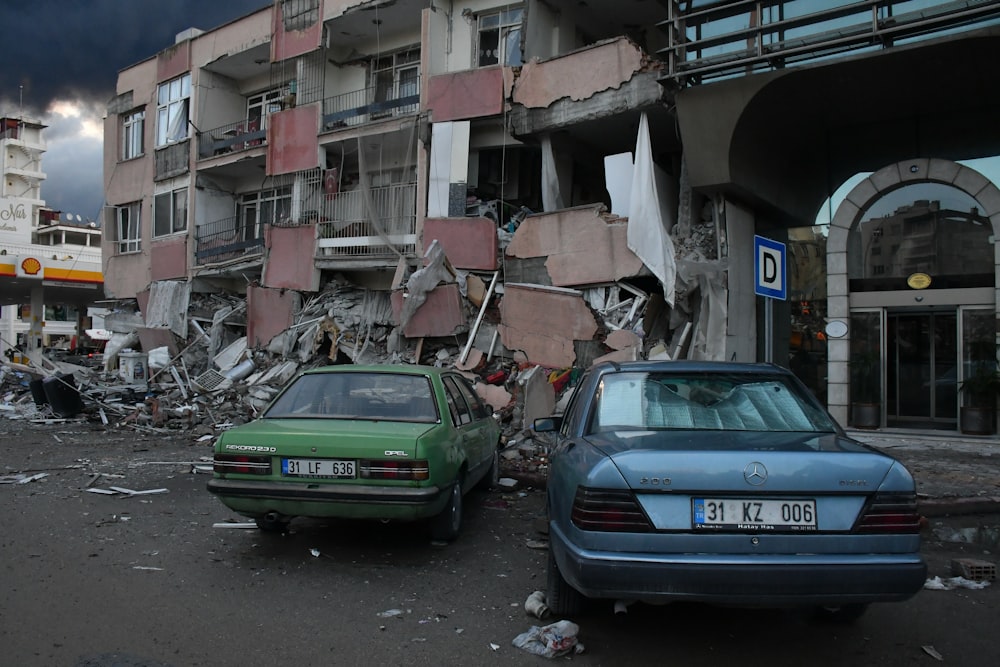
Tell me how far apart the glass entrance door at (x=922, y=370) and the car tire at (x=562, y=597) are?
1083 cm

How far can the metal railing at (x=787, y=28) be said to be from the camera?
998 centimetres

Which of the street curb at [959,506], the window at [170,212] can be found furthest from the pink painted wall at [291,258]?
the street curb at [959,506]

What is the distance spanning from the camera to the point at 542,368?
12.9 metres

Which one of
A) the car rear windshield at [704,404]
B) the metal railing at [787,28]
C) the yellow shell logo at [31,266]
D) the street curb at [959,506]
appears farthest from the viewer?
the yellow shell logo at [31,266]

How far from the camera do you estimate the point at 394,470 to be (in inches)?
200

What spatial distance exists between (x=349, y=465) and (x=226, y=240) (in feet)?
65.6

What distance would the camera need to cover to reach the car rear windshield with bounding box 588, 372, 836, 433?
157 inches

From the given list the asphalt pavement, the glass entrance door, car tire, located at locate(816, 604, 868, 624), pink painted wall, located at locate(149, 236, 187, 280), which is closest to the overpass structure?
the glass entrance door

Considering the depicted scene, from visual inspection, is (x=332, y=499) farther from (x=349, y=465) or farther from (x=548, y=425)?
Answer: (x=548, y=425)

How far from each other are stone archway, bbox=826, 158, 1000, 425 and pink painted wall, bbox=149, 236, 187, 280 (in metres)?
19.4

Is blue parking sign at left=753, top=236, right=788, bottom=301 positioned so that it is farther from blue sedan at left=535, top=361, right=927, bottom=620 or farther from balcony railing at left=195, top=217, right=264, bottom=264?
balcony railing at left=195, top=217, right=264, bottom=264

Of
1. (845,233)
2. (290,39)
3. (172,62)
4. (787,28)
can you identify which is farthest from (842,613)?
(172,62)

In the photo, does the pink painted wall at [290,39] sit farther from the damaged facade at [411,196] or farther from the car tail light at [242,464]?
the car tail light at [242,464]

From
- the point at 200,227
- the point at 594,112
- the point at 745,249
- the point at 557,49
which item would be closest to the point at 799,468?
the point at 745,249
